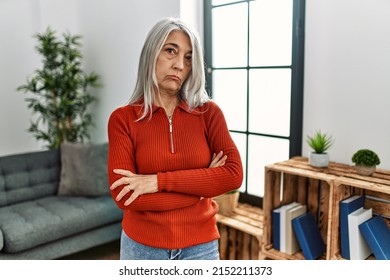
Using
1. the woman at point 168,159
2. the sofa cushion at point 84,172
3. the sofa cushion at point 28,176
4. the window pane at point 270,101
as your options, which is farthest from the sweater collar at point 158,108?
the sofa cushion at point 28,176

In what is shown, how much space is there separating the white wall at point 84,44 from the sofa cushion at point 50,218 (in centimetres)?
73

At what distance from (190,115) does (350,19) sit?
818 mm

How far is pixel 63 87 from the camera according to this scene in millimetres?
2656

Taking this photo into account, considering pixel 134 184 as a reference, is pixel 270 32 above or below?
above

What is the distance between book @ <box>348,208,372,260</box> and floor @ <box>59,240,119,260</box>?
4.18ft

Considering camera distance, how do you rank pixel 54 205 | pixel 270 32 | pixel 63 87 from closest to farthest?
pixel 270 32, pixel 54 205, pixel 63 87

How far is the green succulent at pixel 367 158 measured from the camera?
1.35 metres

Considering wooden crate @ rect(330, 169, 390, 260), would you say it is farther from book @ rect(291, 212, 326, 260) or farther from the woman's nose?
the woman's nose

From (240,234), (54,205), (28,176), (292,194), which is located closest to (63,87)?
(28,176)

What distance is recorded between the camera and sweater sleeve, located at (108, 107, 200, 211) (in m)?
0.98

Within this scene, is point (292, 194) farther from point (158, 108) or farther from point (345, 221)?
point (158, 108)

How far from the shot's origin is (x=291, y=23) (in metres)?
1.71

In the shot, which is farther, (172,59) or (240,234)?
(240,234)

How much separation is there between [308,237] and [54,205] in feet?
4.33
